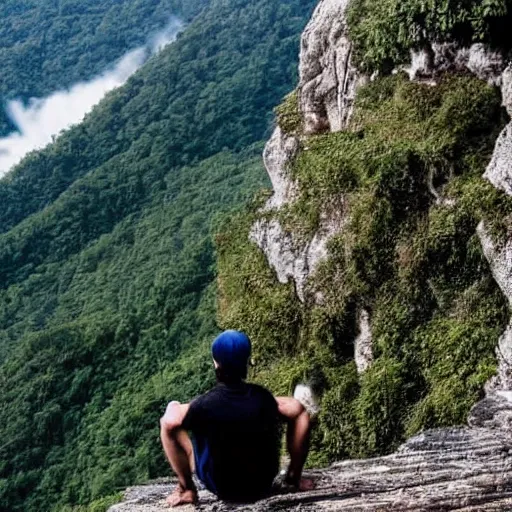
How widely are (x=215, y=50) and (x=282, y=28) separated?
39.1ft

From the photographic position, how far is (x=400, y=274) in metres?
11.7

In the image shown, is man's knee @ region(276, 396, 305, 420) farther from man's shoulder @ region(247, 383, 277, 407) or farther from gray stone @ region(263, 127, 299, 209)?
gray stone @ region(263, 127, 299, 209)

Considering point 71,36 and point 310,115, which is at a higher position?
point 71,36

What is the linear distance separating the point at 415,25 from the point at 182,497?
9.26 m

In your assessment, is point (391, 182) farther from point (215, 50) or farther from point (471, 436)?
point (215, 50)

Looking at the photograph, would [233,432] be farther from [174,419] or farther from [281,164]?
[281,164]

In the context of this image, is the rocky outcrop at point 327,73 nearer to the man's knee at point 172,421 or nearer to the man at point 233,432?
the man at point 233,432

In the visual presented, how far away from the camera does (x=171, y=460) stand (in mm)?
5664

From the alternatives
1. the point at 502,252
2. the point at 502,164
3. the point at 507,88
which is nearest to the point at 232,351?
the point at 502,252

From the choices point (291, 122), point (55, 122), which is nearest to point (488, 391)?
point (291, 122)

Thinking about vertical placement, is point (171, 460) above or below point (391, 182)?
above

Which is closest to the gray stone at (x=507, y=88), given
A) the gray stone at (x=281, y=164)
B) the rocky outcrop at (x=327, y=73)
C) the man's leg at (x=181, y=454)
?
the rocky outcrop at (x=327, y=73)

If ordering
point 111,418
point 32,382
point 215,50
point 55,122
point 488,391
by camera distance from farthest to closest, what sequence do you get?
1. point 55,122
2. point 215,50
3. point 32,382
4. point 111,418
5. point 488,391

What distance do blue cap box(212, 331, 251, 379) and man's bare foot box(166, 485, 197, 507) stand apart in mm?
1222
